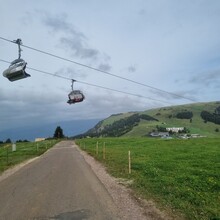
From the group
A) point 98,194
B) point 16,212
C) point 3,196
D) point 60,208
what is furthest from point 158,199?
point 3,196

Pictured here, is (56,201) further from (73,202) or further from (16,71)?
(16,71)

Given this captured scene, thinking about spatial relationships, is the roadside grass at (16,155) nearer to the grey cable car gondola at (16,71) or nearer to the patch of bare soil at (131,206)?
the grey cable car gondola at (16,71)

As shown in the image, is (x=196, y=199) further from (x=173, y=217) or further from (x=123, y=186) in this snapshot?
(x=123, y=186)

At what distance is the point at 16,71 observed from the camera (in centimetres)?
1758

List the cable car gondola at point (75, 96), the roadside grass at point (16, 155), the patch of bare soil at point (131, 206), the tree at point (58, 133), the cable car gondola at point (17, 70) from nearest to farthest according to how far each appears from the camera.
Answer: the patch of bare soil at point (131, 206) < the cable car gondola at point (17, 70) < the cable car gondola at point (75, 96) < the roadside grass at point (16, 155) < the tree at point (58, 133)

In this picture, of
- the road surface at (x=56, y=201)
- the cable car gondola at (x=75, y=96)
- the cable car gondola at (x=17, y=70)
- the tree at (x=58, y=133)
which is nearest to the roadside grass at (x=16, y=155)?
the cable car gondola at (x=75, y=96)

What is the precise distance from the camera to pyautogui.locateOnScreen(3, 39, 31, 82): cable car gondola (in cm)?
1762

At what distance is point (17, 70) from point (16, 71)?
→ 0.07 meters

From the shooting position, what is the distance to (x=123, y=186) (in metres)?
17.4

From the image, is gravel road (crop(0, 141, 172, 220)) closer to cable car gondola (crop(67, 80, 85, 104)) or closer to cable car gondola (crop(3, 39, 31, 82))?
cable car gondola (crop(3, 39, 31, 82))

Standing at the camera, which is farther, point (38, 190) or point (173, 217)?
point (38, 190)

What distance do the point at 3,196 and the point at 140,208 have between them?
622cm

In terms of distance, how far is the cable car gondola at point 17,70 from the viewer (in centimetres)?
1762

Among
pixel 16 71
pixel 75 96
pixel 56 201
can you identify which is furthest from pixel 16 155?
pixel 56 201
